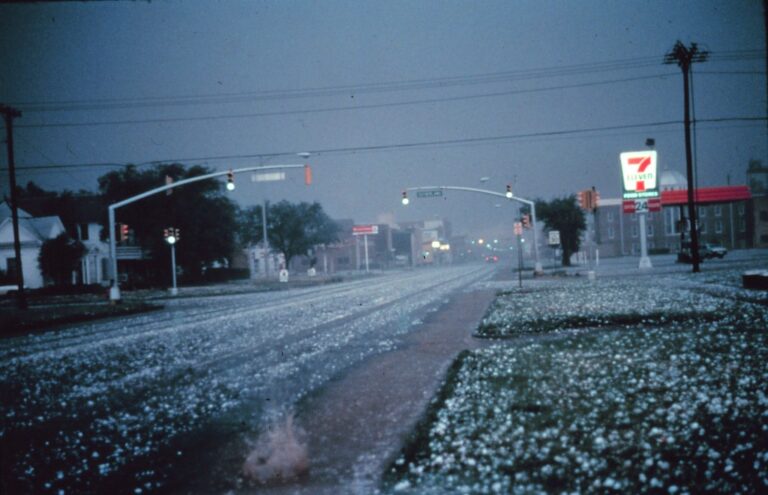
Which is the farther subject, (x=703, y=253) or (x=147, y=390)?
(x=703, y=253)

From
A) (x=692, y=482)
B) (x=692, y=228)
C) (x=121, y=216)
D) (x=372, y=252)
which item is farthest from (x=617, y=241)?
(x=692, y=482)

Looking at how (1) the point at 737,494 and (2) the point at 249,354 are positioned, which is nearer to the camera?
(1) the point at 737,494

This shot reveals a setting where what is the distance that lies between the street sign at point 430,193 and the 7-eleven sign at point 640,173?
14.8 m

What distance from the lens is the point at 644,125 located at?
99.4 feet

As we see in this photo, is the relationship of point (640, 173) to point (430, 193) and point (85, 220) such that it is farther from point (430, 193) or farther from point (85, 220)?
point (85, 220)

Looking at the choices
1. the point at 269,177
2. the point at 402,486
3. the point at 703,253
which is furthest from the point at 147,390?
the point at 703,253

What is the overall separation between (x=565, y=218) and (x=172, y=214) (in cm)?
4604

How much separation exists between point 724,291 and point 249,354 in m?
16.1

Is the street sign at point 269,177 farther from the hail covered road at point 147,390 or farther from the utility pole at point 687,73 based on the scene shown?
the utility pole at point 687,73

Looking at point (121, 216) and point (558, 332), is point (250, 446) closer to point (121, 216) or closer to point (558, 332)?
point (558, 332)

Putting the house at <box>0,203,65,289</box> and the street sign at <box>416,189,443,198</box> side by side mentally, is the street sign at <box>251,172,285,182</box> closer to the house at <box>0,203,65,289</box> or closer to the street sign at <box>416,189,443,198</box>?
the street sign at <box>416,189,443,198</box>

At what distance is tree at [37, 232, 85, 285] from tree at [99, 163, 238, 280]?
19.6 feet

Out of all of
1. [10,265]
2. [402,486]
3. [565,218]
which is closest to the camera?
[402,486]

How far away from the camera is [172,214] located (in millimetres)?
56219
